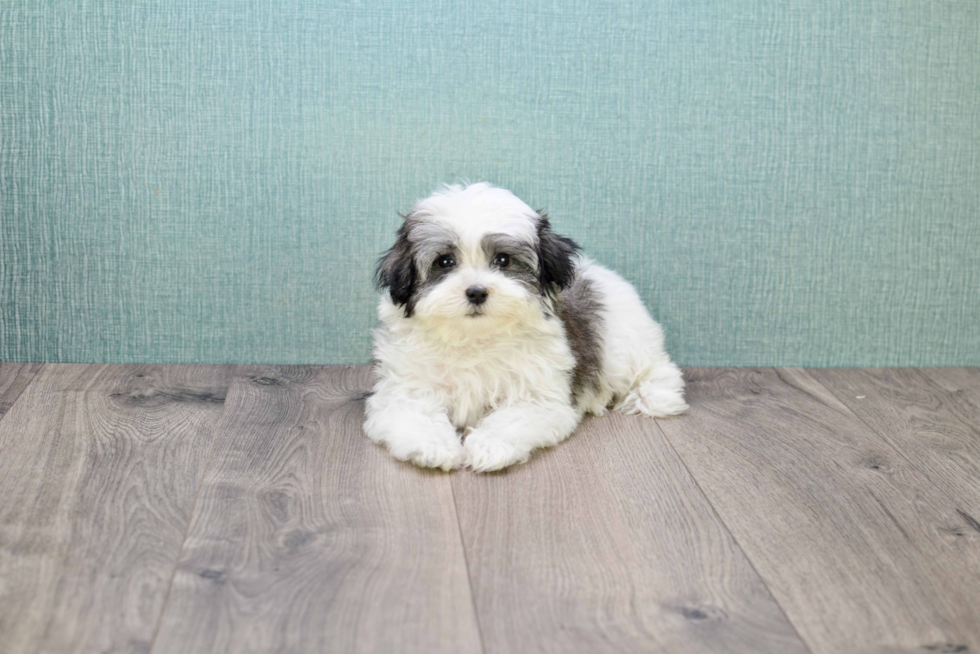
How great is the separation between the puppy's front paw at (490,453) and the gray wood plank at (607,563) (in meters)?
0.02

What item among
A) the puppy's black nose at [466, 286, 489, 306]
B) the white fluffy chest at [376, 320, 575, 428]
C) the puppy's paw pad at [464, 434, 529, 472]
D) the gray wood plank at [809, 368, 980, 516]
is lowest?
the gray wood plank at [809, 368, 980, 516]

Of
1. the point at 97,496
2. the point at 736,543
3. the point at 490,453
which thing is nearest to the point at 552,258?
the point at 490,453

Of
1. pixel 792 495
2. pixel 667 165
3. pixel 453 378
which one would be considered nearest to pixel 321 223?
pixel 453 378

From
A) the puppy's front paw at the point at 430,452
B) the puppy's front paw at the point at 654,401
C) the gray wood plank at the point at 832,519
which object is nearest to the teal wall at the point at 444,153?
the puppy's front paw at the point at 654,401

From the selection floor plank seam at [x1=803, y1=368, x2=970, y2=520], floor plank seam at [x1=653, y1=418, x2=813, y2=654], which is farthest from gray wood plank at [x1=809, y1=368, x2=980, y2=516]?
floor plank seam at [x1=653, y1=418, x2=813, y2=654]

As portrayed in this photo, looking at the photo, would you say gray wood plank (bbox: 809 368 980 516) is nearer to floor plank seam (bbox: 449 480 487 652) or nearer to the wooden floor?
the wooden floor

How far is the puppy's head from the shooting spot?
7.20 feet

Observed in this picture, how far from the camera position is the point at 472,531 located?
1856 mm

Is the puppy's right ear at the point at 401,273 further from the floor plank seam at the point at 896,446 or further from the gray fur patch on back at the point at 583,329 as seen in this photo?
the floor plank seam at the point at 896,446

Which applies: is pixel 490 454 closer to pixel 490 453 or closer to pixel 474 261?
pixel 490 453

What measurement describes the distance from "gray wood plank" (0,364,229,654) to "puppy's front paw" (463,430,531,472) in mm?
607

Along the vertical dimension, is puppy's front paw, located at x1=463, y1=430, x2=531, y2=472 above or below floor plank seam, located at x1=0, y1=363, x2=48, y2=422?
above

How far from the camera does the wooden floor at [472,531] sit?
1.52 m

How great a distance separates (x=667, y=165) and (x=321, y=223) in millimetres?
1053
